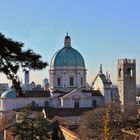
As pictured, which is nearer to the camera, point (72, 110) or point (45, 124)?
point (45, 124)

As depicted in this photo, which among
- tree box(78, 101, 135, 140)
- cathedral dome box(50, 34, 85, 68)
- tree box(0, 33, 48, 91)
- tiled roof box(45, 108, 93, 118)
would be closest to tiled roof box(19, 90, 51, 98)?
cathedral dome box(50, 34, 85, 68)

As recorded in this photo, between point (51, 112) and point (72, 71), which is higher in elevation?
point (72, 71)

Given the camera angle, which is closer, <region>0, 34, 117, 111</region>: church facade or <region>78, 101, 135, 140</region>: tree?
<region>78, 101, 135, 140</region>: tree

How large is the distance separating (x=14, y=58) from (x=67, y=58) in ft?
176

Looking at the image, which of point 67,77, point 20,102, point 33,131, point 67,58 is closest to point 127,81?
point 67,77

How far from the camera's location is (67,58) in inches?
2707

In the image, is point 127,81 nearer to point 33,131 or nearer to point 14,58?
point 33,131

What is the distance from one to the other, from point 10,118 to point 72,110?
833cm

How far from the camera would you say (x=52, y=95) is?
6575 centimetres

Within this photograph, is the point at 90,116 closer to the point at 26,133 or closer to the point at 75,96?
the point at 26,133

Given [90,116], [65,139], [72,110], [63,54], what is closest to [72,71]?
[63,54]

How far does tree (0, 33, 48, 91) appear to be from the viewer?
1498cm

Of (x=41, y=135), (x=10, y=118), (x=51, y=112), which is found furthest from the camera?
(x=10, y=118)

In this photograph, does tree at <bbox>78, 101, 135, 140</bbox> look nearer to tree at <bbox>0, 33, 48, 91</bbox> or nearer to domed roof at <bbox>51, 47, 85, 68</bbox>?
tree at <bbox>0, 33, 48, 91</bbox>
